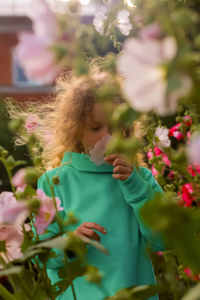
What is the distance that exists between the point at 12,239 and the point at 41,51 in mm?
264

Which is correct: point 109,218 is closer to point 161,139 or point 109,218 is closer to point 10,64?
point 161,139

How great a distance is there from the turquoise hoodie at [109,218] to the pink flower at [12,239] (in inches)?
14.6

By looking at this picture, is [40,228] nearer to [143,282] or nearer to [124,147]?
[124,147]

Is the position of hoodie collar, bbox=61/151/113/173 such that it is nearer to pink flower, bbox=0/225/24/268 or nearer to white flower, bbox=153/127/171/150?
white flower, bbox=153/127/171/150

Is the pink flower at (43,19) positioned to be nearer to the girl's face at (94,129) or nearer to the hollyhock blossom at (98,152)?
the hollyhock blossom at (98,152)

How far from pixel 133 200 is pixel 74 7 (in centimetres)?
64

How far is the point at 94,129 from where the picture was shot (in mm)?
1034

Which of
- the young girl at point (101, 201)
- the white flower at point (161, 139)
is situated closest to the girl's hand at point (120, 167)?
the young girl at point (101, 201)

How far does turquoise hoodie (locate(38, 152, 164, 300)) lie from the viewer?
0.95 meters

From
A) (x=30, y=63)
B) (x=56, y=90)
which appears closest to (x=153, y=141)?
(x=30, y=63)

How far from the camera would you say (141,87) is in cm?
30

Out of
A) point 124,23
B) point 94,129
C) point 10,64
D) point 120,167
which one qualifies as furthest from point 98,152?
point 10,64

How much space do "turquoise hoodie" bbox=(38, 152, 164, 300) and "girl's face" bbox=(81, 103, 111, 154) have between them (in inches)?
1.6

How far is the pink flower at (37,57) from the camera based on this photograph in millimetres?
322
